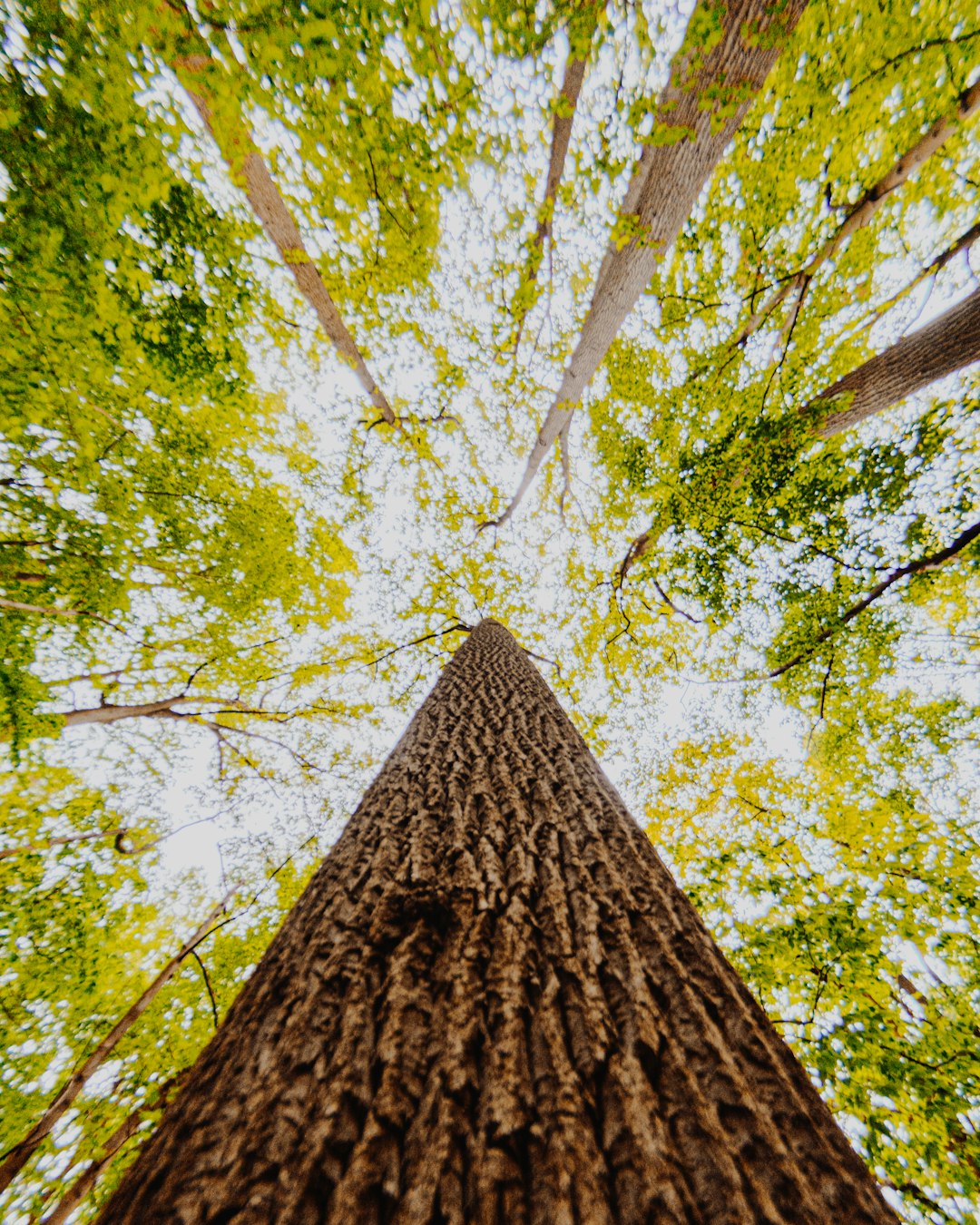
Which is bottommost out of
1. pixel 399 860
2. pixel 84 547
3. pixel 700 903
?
pixel 700 903

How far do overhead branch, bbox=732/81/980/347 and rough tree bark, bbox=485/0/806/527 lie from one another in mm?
1660

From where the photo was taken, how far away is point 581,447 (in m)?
10.1

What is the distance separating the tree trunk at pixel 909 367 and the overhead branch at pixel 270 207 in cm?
661

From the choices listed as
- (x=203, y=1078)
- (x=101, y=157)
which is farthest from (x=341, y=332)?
(x=203, y=1078)

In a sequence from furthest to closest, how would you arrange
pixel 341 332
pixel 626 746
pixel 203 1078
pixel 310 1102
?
1. pixel 626 746
2. pixel 341 332
3. pixel 203 1078
4. pixel 310 1102

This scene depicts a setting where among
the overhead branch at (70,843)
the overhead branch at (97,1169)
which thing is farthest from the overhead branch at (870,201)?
the overhead branch at (70,843)

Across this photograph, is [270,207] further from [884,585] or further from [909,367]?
[884,585]

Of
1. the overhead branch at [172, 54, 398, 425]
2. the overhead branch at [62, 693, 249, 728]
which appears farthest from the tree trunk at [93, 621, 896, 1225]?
the overhead branch at [62, 693, 249, 728]

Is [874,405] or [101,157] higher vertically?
[101,157]

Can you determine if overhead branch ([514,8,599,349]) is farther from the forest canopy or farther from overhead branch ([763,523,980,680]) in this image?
overhead branch ([763,523,980,680])

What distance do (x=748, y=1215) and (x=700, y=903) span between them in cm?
654

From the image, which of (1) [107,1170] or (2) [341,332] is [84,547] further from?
(1) [107,1170]

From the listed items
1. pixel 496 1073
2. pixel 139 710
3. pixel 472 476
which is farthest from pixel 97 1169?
pixel 472 476

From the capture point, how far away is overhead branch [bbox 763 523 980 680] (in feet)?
17.3
